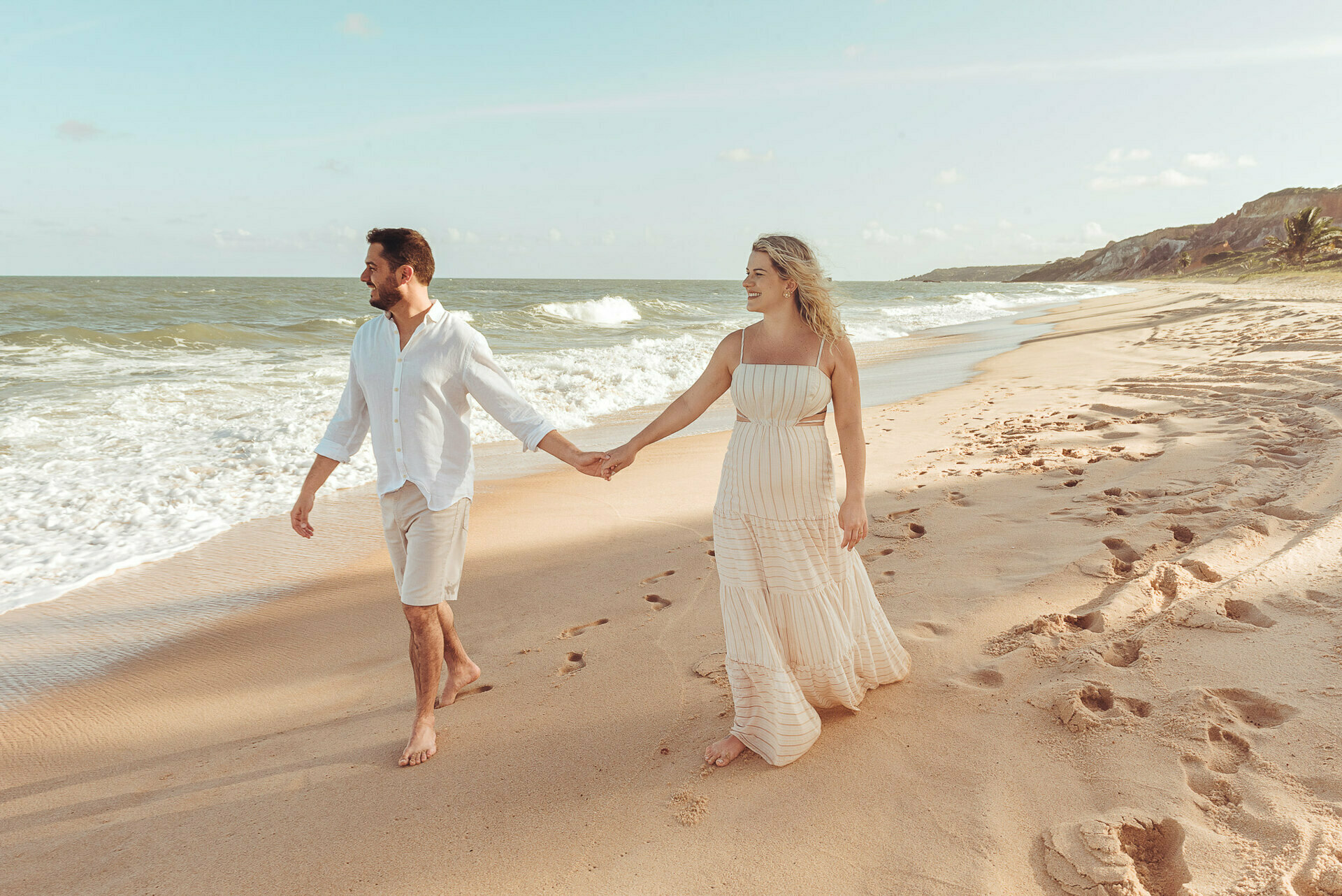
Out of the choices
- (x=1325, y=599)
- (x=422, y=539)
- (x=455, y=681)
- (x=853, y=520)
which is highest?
(x=853, y=520)

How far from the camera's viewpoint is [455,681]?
3.56 m

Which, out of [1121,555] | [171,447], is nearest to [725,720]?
[1121,555]

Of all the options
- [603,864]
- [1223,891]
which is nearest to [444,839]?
[603,864]

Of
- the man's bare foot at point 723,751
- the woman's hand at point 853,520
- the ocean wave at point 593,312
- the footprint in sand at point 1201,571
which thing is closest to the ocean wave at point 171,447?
the man's bare foot at point 723,751

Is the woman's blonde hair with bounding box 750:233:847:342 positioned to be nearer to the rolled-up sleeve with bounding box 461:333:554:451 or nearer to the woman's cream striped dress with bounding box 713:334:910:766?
the woman's cream striped dress with bounding box 713:334:910:766

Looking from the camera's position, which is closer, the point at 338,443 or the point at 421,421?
the point at 421,421

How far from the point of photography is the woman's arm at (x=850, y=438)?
2824 millimetres

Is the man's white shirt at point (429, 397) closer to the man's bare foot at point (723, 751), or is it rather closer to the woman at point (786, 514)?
the woman at point (786, 514)

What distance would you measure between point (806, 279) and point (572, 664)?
2158mm

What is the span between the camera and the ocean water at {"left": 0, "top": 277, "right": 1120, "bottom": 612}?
6266 mm

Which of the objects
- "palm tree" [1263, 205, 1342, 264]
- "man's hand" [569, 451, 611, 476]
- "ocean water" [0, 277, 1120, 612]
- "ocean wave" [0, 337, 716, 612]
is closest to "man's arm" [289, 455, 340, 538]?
"man's hand" [569, 451, 611, 476]

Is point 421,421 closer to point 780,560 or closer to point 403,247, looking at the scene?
point 403,247

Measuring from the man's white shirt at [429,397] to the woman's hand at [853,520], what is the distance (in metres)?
1.28

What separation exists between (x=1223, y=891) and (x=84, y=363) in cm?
2122
